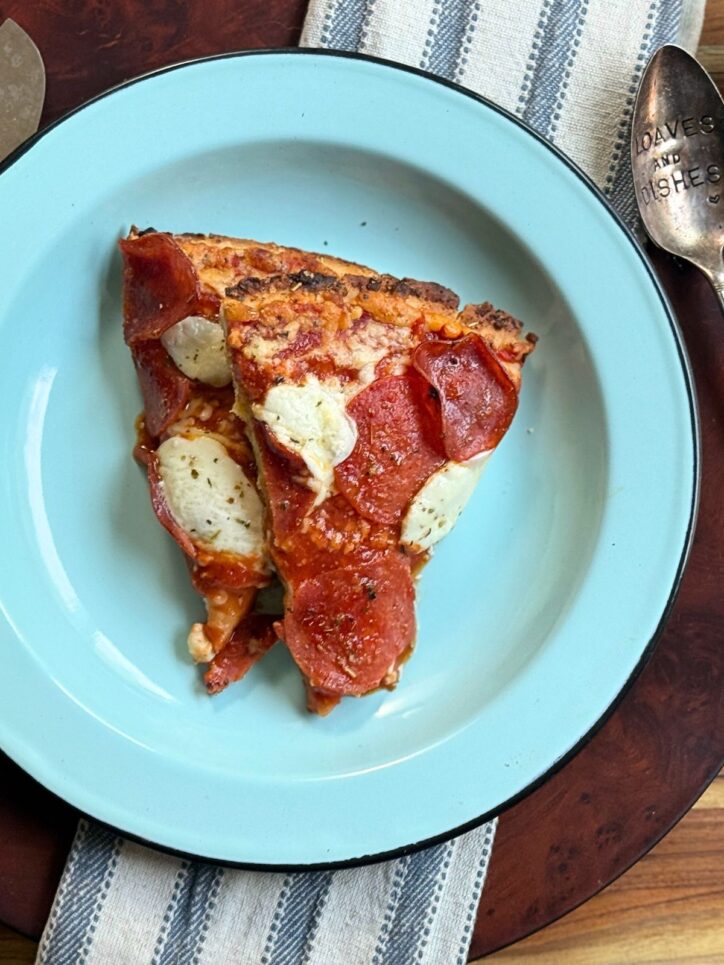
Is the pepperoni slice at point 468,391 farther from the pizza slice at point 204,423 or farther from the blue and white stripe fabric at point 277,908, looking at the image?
the blue and white stripe fabric at point 277,908

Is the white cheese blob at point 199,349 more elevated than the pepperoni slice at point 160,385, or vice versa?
the white cheese blob at point 199,349

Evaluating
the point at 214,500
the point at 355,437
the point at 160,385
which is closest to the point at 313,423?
the point at 355,437

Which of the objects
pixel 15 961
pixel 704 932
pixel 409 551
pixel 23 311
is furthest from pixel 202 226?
pixel 704 932

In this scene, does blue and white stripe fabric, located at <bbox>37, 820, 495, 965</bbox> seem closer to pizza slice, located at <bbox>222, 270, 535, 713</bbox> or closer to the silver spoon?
pizza slice, located at <bbox>222, 270, 535, 713</bbox>

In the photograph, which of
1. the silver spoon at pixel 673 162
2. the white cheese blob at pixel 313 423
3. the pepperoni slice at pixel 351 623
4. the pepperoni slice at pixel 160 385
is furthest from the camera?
the silver spoon at pixel 673 162

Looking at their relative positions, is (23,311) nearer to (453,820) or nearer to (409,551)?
(409,551)

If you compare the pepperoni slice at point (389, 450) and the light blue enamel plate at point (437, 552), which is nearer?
the pepperoni slice at point (389, 450)

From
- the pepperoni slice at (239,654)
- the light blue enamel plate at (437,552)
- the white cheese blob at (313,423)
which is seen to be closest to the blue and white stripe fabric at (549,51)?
the light blue enamel plate at (437,552)
